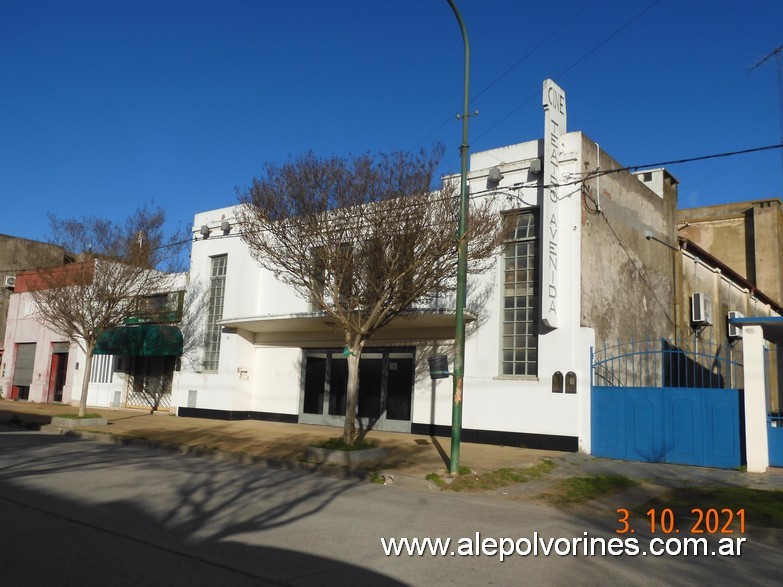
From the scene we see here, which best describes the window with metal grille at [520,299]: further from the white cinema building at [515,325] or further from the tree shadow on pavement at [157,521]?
the tree shadow on pavement at [157,521]

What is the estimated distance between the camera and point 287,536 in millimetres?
6934

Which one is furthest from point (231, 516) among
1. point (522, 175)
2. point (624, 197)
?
point (624, 197)

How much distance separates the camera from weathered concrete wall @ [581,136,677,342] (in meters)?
16.0

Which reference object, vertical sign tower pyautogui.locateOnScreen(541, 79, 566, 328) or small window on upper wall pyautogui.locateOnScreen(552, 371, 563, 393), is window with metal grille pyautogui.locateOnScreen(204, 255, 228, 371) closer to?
vertical sign tower pyautogui.locateOnScreen(541, 79, 566, 328)

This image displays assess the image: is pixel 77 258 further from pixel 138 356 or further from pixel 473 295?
pixel 473 295

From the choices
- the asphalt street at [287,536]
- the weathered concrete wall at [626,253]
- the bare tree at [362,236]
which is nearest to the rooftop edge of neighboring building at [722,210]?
the weathered concrete wall at [626,253]

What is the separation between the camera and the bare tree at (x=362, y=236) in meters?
12.8

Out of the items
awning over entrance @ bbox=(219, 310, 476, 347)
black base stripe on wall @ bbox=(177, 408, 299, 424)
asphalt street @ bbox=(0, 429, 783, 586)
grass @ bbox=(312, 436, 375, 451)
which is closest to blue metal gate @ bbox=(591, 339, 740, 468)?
awning over entrance @ bbox=(219, 310, 476, 347)

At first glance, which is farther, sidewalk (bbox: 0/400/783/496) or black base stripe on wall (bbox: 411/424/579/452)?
black base stripe on wall (bbox: 411/424/579/452)

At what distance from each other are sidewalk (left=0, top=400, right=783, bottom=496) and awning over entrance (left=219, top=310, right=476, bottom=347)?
2.71m

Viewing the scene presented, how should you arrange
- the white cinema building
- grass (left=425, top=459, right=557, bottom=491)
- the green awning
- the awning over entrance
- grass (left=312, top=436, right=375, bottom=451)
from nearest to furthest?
1. grass (left=425, top=459, right=557, bottom=491)
2. grass (left=312, top=436, right=375, bottom=451)
3. the white cinema building
4. the awning over entrance
5. the green awning

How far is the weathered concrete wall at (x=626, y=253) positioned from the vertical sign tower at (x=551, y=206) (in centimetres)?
67

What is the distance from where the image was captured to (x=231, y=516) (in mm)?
7812

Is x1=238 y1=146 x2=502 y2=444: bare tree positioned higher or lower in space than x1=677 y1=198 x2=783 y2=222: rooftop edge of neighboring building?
lower
